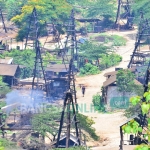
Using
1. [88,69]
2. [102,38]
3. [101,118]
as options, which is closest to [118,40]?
[102,38]

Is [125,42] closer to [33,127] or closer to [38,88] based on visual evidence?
[38,88]

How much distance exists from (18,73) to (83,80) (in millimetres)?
4474

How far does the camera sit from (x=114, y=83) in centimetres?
3219

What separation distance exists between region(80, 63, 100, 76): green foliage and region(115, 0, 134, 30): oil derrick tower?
16715 millimetres

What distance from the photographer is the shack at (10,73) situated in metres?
36.3

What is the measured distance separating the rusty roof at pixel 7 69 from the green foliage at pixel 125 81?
25.3 ft

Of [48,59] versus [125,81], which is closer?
[125,81]

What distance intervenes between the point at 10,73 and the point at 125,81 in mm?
8308

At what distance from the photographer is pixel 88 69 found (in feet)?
136

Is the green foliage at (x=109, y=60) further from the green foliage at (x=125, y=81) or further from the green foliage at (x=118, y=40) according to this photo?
the green foliage at (x=125, y=81)

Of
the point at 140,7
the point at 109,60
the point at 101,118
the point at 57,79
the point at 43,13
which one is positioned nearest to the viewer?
the point at 101,118

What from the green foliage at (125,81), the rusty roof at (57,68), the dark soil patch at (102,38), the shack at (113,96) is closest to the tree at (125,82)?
the green foliage at (125,81)

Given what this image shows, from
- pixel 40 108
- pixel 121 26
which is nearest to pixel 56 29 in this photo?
pixel 121 26

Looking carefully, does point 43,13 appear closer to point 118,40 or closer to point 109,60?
point 118,40
